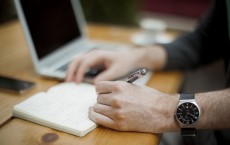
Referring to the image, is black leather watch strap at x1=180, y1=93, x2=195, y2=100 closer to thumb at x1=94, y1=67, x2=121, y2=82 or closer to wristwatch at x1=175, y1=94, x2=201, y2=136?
wristwatch at x1=175, y1=94, x2=201, y2=136

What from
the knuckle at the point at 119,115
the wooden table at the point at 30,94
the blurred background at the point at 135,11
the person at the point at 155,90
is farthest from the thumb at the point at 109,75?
the blurred background at the point at 135,11

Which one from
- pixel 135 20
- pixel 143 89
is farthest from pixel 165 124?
pixel 135 20

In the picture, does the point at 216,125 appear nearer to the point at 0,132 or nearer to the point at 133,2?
the point at 0,132

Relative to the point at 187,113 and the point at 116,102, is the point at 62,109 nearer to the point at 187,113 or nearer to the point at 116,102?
the point at 116,102

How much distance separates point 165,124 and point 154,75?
33 centimetres

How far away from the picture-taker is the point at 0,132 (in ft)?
2.26

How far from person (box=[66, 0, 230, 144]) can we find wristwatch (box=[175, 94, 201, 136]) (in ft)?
0.04

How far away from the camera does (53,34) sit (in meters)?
1.07

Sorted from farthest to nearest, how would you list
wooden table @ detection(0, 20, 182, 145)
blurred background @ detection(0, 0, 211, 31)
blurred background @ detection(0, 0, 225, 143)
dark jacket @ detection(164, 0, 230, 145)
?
blurred background @ detection(0, 0, 211, 31) < blurred background @ detection(0, 0, 225, 143) < dark jacket @ detection(164, 0, 230, 145) < wooden table @ detection(0, 20, 182, 145)

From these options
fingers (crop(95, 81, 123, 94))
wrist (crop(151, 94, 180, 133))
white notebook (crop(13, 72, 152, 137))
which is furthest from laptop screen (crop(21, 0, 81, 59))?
wrist (crop(151, 94, 180, 133))

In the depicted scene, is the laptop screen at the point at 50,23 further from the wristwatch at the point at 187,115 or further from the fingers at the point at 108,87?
the wristwatch at the point at 187,115

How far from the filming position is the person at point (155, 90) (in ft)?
2.30

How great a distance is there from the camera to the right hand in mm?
915

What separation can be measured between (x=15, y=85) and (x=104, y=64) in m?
0.28
